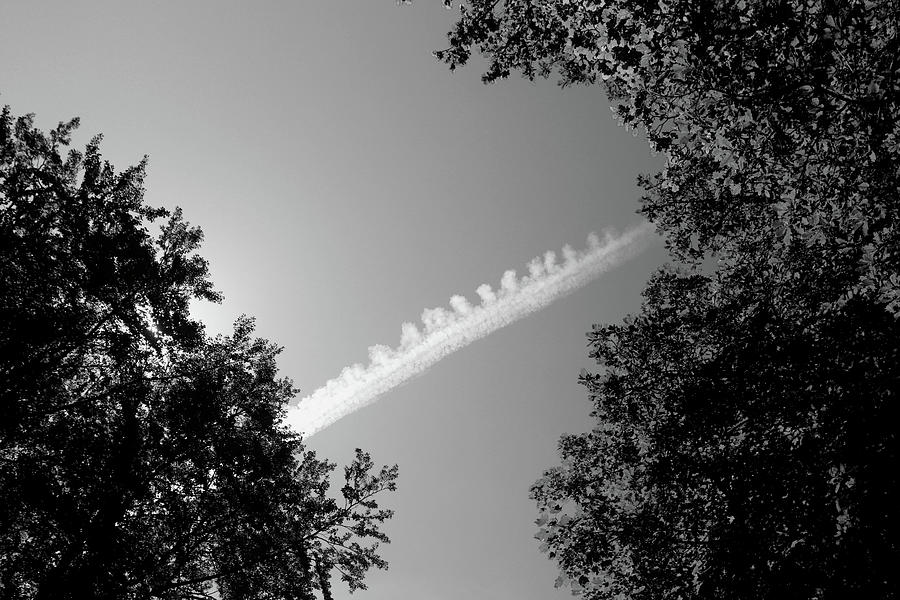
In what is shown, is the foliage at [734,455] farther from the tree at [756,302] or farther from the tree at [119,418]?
the tree at [119,418]

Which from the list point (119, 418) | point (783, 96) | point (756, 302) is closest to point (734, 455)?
point (756, 302)

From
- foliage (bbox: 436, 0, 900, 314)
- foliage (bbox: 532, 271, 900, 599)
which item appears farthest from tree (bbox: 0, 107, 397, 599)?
foliage (bbox: 436, 0, 900, 314)

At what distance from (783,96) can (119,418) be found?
14342 mm

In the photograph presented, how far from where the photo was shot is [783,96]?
5.18 m

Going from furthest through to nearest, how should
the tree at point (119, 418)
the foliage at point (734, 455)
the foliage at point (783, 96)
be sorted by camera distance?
the tree at point (119, 418)
the foliage at point (734, 455)
the foliage at point (783, 96)

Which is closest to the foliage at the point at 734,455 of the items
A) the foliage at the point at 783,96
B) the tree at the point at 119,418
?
the foliage at the point at 783,96

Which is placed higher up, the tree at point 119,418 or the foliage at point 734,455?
the tree at point 119,418

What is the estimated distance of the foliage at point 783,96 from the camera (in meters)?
4.83

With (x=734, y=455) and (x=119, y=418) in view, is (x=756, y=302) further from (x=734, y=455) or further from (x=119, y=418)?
(x=119, y=418)

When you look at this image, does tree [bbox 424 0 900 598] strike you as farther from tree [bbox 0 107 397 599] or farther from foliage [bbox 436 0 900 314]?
tree [bbox 0 107 397 599]

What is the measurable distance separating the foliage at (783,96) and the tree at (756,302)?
28 mm

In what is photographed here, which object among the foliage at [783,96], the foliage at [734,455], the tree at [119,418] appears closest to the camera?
the foliage at [783,96]

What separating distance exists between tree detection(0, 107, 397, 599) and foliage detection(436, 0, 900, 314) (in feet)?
34.2

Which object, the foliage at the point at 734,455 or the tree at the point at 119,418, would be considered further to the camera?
the tree at the point at 119,418
